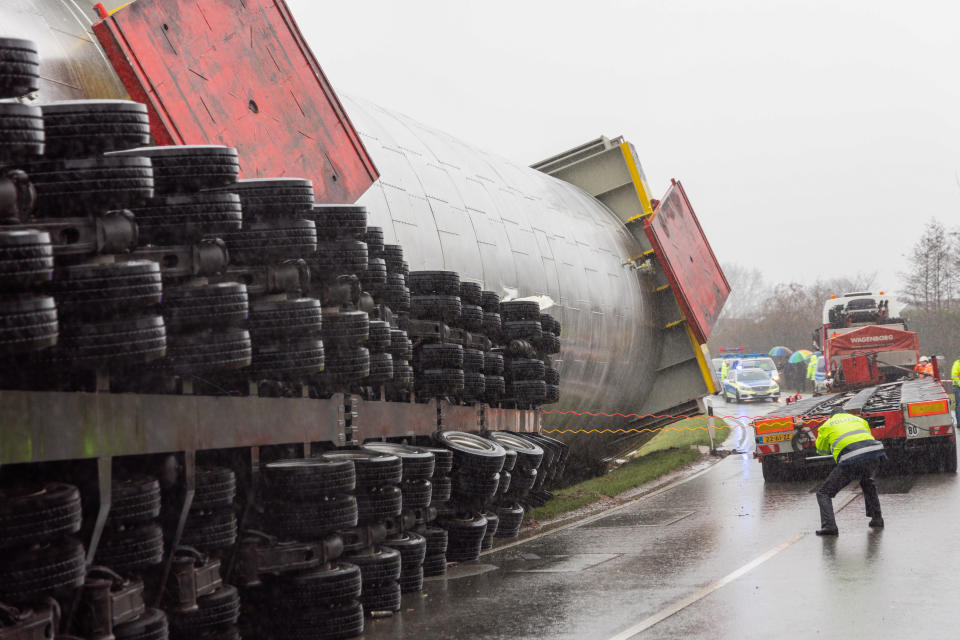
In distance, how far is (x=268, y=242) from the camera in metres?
7.05

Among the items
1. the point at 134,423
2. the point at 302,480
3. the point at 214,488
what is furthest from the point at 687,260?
the point at 134,423

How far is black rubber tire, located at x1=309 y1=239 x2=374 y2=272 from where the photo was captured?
7.88 m

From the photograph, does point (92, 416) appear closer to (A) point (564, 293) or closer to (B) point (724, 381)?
(A) point (564, 293)

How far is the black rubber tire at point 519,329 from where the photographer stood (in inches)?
528

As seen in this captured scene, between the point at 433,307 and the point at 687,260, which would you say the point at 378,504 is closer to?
the point at 433,307

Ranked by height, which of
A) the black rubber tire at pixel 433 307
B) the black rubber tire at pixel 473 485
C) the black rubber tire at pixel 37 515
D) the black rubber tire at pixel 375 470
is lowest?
the black rubber tire at pixel 473 485

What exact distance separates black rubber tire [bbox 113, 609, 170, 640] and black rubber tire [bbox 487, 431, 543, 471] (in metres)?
6.34

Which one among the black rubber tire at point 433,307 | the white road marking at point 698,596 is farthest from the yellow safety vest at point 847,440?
the black rubber tire at point 433,307

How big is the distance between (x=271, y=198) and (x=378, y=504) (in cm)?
252

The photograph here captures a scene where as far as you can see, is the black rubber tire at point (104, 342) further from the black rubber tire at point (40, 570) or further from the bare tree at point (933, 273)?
the bare tree at point (933, 273)

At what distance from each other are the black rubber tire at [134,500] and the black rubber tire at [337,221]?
240 cm

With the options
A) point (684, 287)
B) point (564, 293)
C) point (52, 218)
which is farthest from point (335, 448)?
point (684, 287)

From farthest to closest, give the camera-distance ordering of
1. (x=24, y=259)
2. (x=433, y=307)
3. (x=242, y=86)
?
1. (x=433, y=307)
2. (x=242, y=86)
3. (x=24, y=259)

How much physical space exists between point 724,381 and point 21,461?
4742 cm
